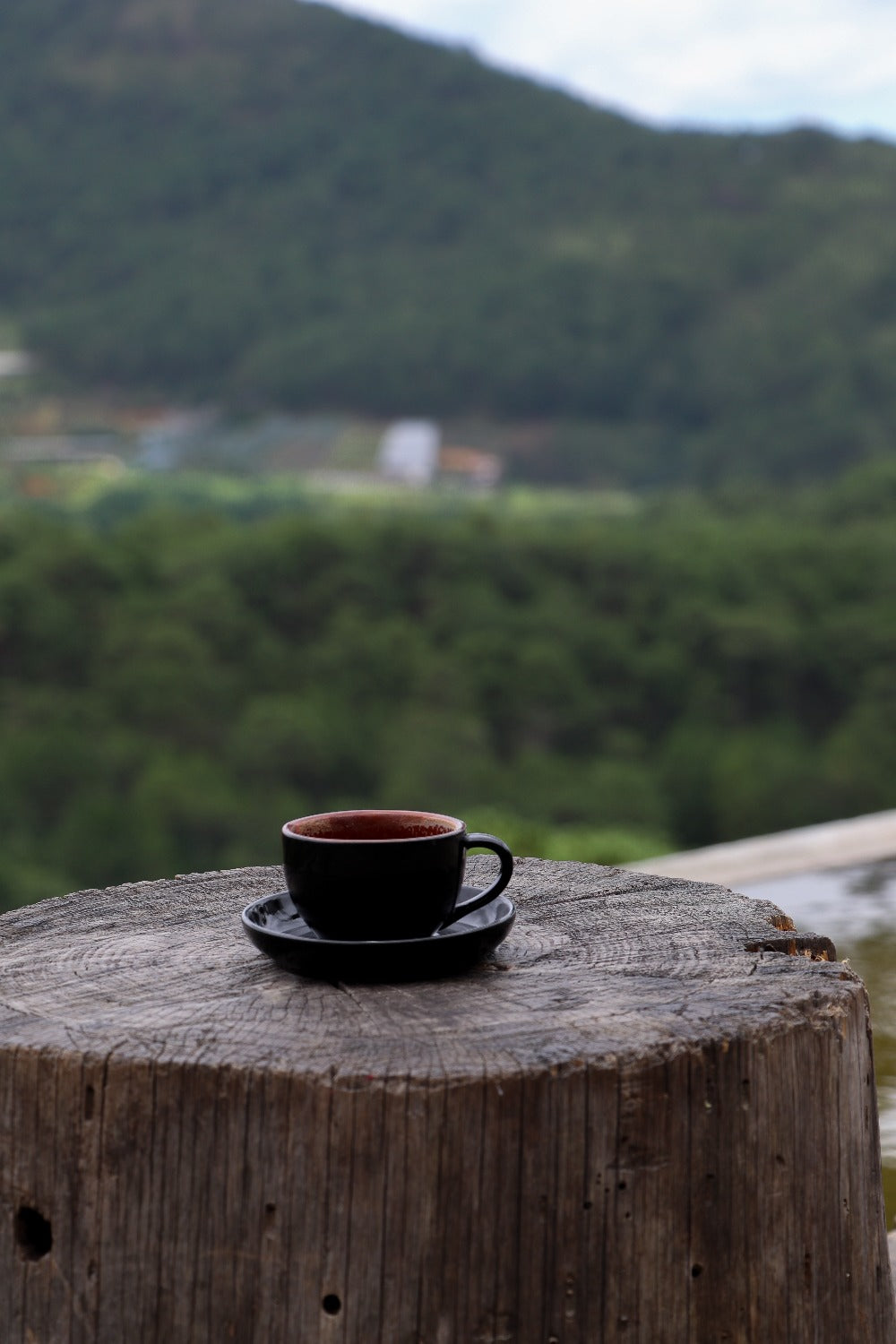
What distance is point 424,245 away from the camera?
43.6 ft

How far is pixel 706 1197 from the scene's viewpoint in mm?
1037

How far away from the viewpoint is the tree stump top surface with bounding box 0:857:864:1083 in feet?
3.28

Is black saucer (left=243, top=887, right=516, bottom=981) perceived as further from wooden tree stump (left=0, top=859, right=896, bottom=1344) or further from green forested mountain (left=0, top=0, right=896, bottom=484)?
green forested mountain (left=0, top=0, right=896, bottom=484)

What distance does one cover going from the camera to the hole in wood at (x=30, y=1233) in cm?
105

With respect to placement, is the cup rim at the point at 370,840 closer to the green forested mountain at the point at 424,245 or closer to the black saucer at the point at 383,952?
the black saucer at the point at 383,952

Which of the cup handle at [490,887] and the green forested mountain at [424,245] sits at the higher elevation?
the green forested mountain at [424,245]

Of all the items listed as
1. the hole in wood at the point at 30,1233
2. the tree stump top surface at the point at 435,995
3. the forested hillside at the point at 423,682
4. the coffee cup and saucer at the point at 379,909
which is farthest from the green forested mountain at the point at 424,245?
the hole in wood at the point at 30,1233

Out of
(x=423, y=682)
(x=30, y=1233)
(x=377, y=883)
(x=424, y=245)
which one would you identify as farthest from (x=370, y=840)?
(x=424, y=245)

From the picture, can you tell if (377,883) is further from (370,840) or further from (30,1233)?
(30,1233)

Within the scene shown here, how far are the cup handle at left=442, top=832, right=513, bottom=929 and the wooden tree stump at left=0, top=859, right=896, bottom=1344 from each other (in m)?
0.07

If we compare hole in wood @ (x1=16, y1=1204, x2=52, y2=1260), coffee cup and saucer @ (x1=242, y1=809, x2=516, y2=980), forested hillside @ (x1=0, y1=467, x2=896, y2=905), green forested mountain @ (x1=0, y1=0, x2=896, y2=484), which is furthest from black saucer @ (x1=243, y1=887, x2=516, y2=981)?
green forested mountain @ (x1=0, y1=0, x2=896, y2=484)

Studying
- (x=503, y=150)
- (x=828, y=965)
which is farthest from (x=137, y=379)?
(x=828, y=965)

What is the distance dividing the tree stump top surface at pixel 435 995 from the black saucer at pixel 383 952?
1 cm

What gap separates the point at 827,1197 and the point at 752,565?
8193mm
